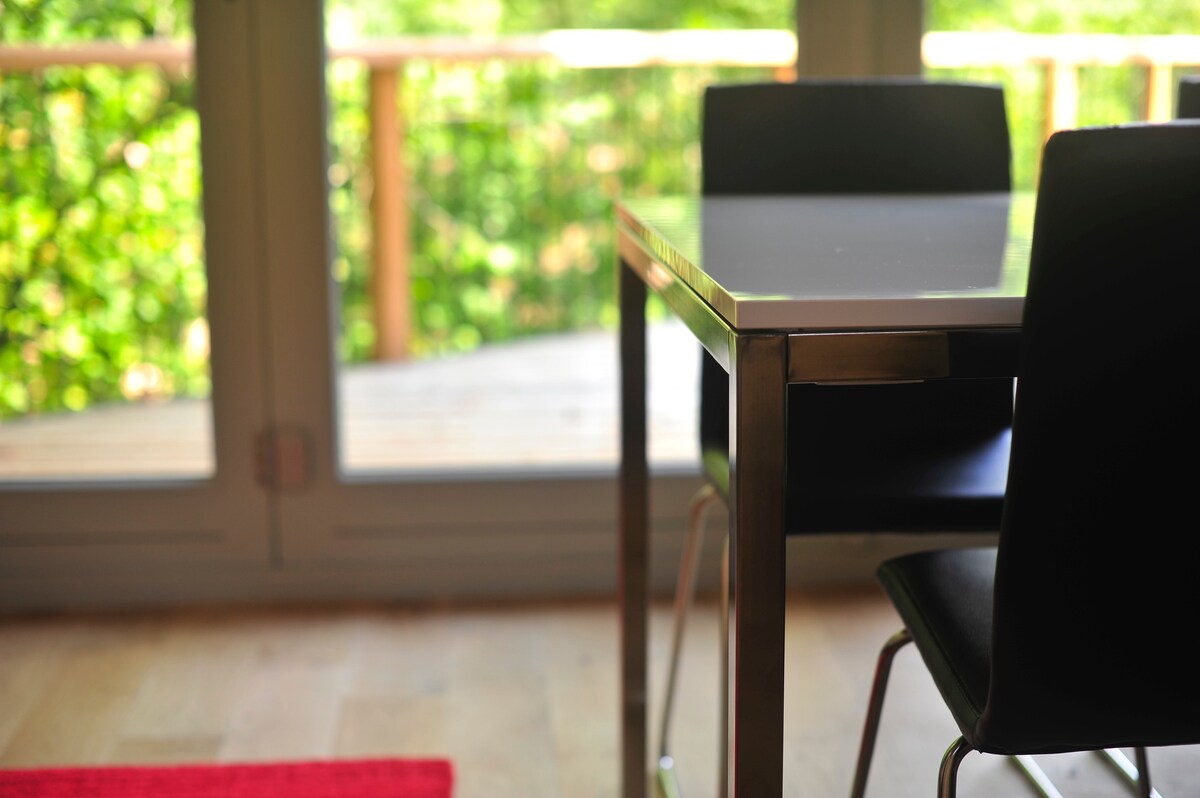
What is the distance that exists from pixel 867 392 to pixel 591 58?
1.80 metres

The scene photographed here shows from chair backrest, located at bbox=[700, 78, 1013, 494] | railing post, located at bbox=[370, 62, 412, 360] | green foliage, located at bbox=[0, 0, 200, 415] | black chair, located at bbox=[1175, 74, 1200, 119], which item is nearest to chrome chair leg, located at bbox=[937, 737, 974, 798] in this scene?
chair backrest, located at bbox=[700, 78, 1013, 494]

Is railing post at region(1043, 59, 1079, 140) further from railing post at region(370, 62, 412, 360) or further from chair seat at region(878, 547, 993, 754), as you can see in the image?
chair seat at region(878, 547, 993, 754)

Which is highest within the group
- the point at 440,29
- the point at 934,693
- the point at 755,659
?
the point at 440,29

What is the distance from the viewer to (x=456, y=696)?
2078 mm

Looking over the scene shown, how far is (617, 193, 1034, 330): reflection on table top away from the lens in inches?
34.6

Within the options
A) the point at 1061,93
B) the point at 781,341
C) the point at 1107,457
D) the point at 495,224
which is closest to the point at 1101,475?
the point at 1107,457

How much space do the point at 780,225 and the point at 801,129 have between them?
44 centimetres

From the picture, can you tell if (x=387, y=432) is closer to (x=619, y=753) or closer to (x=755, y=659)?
(x=619, y=753)

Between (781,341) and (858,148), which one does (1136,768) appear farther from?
(781,341)

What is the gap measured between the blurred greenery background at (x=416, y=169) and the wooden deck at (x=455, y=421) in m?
0.06

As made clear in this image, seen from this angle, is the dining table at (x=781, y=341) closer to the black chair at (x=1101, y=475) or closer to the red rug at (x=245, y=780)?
the black chair at (x=1101, y=475)

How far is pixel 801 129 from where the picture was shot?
1766 millimetres

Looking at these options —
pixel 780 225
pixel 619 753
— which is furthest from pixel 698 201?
pixel 619 753

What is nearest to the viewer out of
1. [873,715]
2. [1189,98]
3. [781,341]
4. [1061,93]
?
[781,341]
